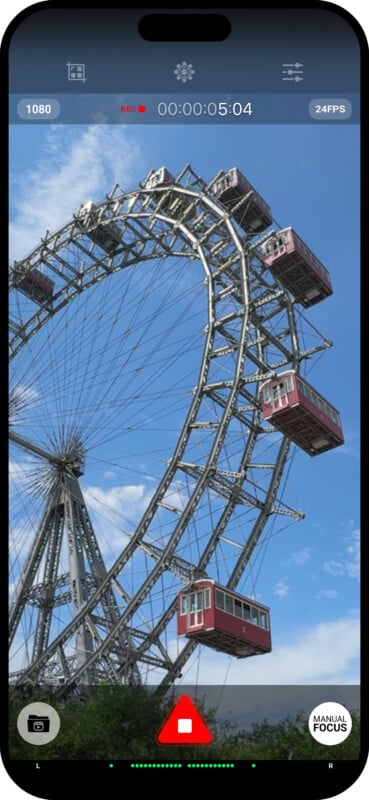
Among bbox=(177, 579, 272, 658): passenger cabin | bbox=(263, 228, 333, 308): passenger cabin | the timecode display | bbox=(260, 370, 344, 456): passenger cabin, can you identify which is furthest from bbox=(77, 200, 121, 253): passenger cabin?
the timecode display

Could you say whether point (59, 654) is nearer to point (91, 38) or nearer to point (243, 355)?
point (243, 355)

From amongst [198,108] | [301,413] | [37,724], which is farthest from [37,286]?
[37,724]

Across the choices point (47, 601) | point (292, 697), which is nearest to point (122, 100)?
point (292, 697)

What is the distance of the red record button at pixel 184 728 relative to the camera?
1173 cm

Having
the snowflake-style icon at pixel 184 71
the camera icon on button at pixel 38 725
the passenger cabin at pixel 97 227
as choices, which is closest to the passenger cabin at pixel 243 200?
the passenger cabin at pixel 97 227

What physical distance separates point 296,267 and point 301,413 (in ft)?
25.3

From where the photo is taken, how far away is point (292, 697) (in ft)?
40.1

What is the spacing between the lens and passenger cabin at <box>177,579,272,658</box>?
27.7 m

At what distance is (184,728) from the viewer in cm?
1180

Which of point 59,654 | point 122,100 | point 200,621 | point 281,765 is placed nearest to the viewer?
point 281,765

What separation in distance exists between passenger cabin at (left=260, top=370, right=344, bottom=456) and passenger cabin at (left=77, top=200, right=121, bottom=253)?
556 inches

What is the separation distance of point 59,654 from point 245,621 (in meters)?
10.1

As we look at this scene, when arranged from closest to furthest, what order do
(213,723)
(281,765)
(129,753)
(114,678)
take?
(281,765) < (129,753) < (213,723) < (114,678)

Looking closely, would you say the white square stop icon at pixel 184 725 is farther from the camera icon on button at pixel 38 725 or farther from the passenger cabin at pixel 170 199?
the passenger cabin at pixel 170 199
